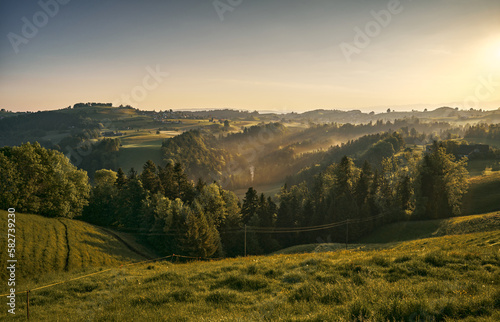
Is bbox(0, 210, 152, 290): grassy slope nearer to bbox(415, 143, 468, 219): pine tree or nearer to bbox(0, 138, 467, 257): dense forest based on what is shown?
bbox(0, 138, 467, 257): dense forest

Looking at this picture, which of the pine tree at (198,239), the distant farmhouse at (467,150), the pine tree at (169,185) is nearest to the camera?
the pine tree at (198,239)

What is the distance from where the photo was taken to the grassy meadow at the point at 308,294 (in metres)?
8.02

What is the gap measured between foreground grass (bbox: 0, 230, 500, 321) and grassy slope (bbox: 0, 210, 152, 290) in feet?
76.8

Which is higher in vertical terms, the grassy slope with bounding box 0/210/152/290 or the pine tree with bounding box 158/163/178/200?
the pine tree with bounding box 158/163/178/200

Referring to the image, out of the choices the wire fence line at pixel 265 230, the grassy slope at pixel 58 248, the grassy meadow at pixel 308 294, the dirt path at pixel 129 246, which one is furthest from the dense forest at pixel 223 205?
the grassy meadow at pixel 308 294

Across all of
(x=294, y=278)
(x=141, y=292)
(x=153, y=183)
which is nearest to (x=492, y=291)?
(x=294, y=278)

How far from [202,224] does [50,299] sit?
40.1 metres

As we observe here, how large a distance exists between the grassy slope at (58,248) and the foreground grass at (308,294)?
2342cm

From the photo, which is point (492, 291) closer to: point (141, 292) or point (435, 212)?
point (141, 292)

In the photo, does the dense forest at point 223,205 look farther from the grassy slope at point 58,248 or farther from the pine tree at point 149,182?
the grassy slope at point 58,248

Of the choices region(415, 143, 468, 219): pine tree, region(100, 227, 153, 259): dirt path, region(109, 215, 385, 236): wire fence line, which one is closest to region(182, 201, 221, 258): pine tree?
region(109, 215, 385, 236): wire fence line

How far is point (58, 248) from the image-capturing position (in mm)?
43781

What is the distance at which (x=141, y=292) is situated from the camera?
1459 cm

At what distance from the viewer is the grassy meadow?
8.02 meters
